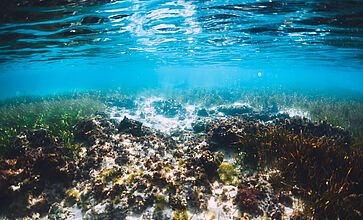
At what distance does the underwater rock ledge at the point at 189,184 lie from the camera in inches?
160

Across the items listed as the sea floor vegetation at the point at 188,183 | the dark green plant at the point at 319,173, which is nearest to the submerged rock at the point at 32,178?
the sea floor vegetation at the point at 188,183

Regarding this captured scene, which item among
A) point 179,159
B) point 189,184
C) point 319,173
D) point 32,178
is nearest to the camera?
point 319,173

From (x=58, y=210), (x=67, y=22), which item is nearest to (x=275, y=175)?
(x=58, y=210)

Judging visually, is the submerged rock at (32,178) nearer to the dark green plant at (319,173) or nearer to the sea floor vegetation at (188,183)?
the sea floor vegetation at (188,183)

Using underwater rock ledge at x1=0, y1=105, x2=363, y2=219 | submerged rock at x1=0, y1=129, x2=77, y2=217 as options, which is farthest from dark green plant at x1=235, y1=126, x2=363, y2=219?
submerged rock at x1=0, y1=129, x2=77, y2=217

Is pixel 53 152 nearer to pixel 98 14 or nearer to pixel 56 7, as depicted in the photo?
pixel 56 7

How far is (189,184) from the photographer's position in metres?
4.97

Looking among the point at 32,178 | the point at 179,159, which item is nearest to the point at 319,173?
the point at 179,159

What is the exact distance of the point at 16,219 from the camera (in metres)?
4.27

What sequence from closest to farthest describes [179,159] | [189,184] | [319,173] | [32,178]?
[319,173] < [32,178] < [189,184] < [179,159]

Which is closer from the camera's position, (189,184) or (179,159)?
(189,184)

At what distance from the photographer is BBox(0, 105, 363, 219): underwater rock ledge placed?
406cm

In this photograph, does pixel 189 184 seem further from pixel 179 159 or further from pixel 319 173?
pixel 319 173

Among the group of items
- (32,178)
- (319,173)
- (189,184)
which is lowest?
(189,184)
